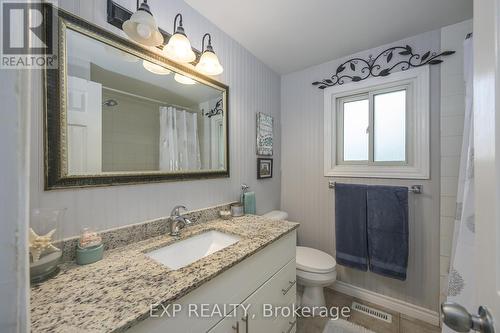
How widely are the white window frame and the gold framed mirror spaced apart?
1201 mm

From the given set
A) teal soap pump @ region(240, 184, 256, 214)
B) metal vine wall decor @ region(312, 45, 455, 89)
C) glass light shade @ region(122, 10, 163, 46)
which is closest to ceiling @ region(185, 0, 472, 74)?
metal vine wall decor @ region(312, 45, 455, 89)

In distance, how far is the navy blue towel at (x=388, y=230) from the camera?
1.56 m

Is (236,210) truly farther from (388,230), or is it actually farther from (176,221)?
(388,230)

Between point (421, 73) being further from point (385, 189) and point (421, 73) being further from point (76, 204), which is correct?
point (76, 204)

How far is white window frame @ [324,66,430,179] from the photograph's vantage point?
1554mm

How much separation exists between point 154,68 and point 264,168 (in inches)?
48.9

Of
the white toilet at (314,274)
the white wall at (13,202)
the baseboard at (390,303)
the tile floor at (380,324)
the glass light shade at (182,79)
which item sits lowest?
the tile floor at (380,324)

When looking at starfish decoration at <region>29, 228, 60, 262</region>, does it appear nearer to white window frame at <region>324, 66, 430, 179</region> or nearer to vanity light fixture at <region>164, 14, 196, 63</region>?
vanity light fixture at <region>164, 14, 196, 63</region>

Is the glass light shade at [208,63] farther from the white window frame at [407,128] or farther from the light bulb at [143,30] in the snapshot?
the white window frame at [407,128]

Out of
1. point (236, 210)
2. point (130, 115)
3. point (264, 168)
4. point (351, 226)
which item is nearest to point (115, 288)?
point (130, 115)

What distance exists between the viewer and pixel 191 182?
131cm

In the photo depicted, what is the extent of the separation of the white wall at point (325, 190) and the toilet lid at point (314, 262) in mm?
320

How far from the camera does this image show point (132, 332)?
1.77ft

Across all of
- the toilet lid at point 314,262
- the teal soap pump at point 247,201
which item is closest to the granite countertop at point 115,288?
the teal soap pump at point 247,201
